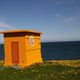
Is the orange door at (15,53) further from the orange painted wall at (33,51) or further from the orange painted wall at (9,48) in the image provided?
the orange painted wall at (33,51)

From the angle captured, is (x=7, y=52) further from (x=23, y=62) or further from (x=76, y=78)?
(x=76, y=78)

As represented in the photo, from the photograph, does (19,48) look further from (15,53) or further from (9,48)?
(9,48)

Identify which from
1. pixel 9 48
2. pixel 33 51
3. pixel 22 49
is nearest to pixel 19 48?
pixel 22 49

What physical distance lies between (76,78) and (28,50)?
9.43m

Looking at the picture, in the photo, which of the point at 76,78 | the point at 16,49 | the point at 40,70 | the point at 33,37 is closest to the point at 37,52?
the point at 33,37

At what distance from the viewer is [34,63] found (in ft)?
103

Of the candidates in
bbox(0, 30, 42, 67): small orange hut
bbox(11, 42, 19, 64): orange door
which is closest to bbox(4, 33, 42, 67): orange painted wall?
bbox(0, 30, 42, 67): small orange hut

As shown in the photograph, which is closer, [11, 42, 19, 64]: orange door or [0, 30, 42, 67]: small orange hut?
[0, 30, 42, 67]: small orange hut

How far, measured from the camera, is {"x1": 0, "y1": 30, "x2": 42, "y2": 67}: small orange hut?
95.6 ft

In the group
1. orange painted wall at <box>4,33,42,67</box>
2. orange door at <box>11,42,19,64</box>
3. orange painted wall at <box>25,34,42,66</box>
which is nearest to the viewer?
orange painted wall at <box>4,33,42,67</box>

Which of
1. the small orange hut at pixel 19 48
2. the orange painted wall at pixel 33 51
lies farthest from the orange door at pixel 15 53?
the orange painted wall at pixel 33 51

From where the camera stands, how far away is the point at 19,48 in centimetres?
2936

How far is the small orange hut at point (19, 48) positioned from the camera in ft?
95.6

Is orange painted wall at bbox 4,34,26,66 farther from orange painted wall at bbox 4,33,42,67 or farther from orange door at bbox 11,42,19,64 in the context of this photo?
orange door at bbox 11,42,19,64
